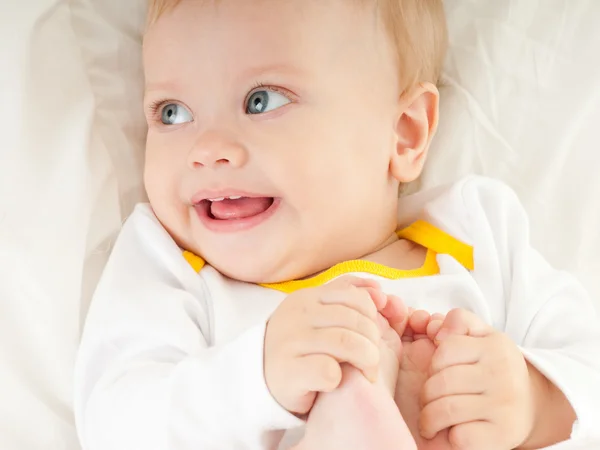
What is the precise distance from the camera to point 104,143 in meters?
1.15

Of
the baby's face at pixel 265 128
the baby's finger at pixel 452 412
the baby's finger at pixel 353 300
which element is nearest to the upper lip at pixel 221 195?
the baby's face at pixel 265 128

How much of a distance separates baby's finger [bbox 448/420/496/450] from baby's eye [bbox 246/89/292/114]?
0.42m

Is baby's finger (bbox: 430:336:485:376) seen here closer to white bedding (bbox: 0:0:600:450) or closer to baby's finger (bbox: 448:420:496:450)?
baby's finger (bbox: 448:420:496:450)

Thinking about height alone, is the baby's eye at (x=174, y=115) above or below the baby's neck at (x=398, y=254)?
above

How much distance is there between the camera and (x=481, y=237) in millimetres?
1140

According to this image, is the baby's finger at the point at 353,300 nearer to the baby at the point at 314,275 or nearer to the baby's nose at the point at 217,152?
the baby at the point at 314,275

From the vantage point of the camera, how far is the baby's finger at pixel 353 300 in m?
0.83

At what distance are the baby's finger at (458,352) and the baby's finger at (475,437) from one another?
0.20 ft

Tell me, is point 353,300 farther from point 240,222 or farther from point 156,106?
point 156,106

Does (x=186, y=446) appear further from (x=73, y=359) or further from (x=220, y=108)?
(x=220, y=108)

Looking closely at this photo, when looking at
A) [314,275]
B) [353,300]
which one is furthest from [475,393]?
[314,275]

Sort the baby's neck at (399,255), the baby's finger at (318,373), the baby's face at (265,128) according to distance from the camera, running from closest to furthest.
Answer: the baby's finger at (318,373)
the baby's face at (265,128)
the baby's neck at (399,255)

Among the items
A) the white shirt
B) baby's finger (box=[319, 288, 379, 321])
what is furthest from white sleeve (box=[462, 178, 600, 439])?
baby's finger (box=[319, 288, 379, 321])

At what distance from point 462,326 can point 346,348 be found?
0.54 feet
